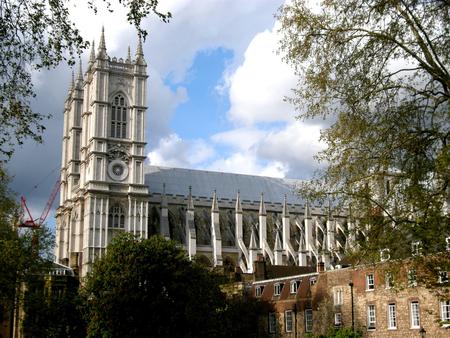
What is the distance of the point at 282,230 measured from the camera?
95.3 metres

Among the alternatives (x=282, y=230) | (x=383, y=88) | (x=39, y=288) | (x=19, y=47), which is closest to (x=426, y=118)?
(x=383, y=88)

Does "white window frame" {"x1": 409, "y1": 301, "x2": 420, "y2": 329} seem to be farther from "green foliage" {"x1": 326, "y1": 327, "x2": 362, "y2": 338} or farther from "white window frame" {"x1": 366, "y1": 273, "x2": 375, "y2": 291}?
"green foliage" {"x1": 326, "y1": 327, "x2": 362, "y2": 338}

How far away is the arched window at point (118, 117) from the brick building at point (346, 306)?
3751 centimetres

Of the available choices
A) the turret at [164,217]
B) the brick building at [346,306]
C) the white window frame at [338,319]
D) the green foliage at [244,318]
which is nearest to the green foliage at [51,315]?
the green foliage at [244,318]

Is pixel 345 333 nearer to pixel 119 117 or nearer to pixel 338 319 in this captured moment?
pixel 338 319

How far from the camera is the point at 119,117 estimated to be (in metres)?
88.2

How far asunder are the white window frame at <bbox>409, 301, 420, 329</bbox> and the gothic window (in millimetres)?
54570

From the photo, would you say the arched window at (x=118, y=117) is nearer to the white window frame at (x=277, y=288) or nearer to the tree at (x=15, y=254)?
the tree at (x=15, y=254)

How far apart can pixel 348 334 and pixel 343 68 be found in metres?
28.6

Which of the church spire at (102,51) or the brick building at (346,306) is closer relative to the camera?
the brick building at (346,306)

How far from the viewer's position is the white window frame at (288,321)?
49.5 m

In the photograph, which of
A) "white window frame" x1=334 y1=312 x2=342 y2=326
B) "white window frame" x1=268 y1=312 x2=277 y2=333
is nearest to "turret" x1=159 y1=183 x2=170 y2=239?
"white window frame" x1=268 y1=312 x2=277 y2=333

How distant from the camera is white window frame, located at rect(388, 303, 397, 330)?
40.6m

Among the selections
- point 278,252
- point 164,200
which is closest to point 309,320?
point 278,252
